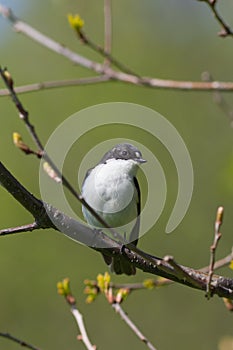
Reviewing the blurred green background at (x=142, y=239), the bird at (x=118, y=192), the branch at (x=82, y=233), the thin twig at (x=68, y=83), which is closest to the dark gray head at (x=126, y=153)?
the bird at (x=118, y=192)

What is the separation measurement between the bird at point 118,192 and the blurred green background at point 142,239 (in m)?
4.79

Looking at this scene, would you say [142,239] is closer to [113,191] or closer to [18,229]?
[113,191]

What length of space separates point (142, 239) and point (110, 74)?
8.48 m

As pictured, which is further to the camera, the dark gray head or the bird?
the dark gray head

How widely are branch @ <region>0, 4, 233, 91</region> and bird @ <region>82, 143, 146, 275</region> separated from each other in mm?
1657

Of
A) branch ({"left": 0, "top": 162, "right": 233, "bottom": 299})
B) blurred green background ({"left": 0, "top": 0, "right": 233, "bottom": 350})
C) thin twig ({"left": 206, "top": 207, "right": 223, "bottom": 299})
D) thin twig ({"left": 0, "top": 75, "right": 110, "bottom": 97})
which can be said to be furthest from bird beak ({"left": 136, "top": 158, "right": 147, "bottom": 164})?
blurred green background ({"left": 0, "top": 0, "right": 233, "bottom": 350})

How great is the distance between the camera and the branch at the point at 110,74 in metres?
2.57

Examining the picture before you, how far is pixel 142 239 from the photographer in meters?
11.2

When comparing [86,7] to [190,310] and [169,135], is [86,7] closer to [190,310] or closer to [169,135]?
[190,310]

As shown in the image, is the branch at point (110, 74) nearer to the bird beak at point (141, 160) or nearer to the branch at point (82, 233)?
the branch at point (82, 233)

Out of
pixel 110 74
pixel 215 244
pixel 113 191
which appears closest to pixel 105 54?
pixel 110 74

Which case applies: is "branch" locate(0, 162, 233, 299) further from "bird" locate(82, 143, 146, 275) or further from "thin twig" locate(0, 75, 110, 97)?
"bird" locate(82, 143, 146, 275)

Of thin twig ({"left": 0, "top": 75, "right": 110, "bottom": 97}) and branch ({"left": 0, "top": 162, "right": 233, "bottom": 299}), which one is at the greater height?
thin twig ({"left": 0, "top": 75, "right": 110, "bottom": 97})

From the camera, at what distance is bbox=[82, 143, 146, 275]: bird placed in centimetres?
446
